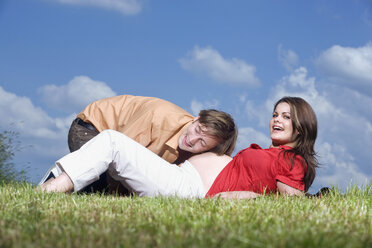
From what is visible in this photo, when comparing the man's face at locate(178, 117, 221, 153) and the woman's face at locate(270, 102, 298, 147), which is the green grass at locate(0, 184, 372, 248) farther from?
the man's face at locate(178, 117, 221, 153)

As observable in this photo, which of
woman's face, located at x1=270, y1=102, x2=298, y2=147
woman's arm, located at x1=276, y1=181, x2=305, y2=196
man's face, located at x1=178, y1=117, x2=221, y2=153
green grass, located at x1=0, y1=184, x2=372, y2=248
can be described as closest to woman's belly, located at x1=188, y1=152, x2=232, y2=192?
man's face, located at x1=178, y1=117, x2=221, y2=153

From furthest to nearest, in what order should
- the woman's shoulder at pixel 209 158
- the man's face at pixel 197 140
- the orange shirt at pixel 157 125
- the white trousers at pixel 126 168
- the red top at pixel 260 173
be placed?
the orange shirt at pixel 157 125
the man's face at pixel 197 140
the woman's shoulder at pixel 209 158
the red top at pixel 260 173
the white trousers at pixel 126 168

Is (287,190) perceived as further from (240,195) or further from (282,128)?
(282,128)

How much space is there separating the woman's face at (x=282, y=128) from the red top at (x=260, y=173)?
19cm

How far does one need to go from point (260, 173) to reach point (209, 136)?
111 centimetres

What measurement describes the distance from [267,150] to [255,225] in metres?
2.43

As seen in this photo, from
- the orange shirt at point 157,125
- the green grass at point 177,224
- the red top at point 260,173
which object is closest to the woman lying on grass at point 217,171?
the red top at point 260,173

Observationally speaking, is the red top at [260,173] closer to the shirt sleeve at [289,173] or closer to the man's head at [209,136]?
the shirt sleeve at [289,173]

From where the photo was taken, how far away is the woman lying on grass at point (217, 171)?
16.2 ft

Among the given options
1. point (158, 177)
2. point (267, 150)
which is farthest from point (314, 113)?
point (158, 177)

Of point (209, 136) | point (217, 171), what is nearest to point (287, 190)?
point (217, 171)

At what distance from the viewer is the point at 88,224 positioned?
299 cm

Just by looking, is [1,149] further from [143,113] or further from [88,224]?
[88,224]

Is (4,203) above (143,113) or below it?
below
